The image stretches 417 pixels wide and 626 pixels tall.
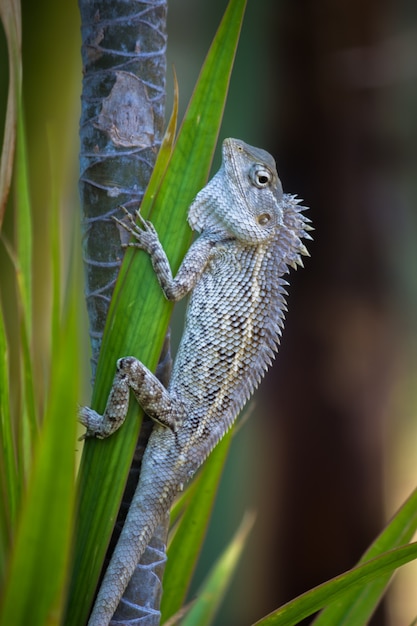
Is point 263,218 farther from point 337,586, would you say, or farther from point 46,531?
point 46,531

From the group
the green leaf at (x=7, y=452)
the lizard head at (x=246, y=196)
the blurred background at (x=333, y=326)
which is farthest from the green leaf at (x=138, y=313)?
the blurred background at (x=333, y=326)

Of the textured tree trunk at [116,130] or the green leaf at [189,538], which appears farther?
the green leaf at [189,538]

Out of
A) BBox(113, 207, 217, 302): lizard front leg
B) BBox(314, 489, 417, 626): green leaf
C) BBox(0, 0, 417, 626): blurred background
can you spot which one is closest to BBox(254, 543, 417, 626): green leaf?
BBox(314, 489, 417, 626): green leaf

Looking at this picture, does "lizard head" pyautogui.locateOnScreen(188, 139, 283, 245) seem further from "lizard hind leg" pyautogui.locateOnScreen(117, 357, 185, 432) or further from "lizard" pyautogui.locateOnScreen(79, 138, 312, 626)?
"lizard hind leg" pyautogui.locateOnScreen(117, 357, 185, 432)

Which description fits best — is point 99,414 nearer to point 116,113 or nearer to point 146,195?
point 146,195

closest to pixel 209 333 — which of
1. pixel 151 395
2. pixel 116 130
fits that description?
pixel 151 395

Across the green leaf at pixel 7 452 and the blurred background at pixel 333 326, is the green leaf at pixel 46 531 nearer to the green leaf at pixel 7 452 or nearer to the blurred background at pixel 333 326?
the green leaf at pixel 7 452

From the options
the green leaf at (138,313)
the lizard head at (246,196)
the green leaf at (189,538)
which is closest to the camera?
the green leaf at (138,313)

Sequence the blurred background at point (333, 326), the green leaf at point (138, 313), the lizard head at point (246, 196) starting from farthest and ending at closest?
the blurred background at point (333, 326) → the lizard head at point (246, 196) → the green leaf at point (138, 313)
